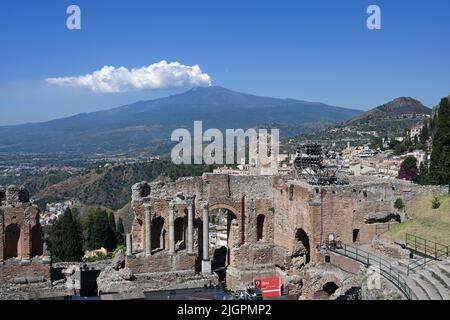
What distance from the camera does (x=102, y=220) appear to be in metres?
56.1

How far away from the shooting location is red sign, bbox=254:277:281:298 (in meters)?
30.2

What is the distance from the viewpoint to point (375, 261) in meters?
25.5

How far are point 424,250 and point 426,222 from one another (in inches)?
148

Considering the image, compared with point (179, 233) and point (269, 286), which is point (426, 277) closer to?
point (269, 286)

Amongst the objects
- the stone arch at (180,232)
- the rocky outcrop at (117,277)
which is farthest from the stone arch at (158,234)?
the rocky outcrop at (117,277)

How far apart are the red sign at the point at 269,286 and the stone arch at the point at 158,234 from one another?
6.50m

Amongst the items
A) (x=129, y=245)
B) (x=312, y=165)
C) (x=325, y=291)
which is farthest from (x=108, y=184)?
(x=325, y=291)

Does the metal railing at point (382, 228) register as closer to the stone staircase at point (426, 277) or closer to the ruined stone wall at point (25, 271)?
the stone staircase at point (426, 277)

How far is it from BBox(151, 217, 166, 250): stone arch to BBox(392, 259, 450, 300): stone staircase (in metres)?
15.0

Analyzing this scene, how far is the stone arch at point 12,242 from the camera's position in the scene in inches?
1213

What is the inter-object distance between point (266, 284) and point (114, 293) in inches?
329

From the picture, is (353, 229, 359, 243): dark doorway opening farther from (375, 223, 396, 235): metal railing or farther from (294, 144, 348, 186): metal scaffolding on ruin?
(294, 144, 348, 186): metal scaffolding on ruin

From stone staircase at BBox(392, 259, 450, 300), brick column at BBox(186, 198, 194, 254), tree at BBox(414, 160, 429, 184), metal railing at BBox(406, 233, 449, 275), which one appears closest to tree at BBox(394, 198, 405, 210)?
metal railing at BBox(406, 233, 449, 275)
